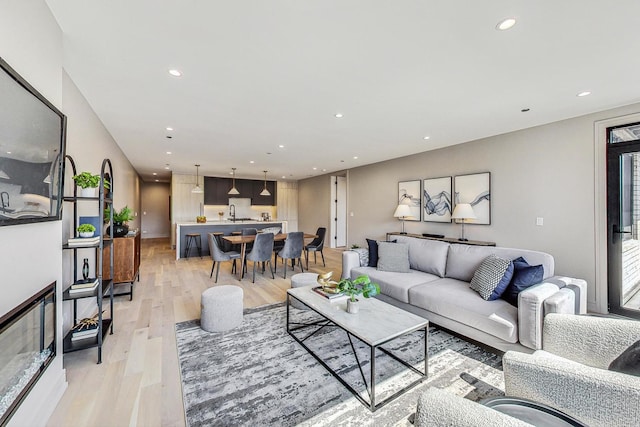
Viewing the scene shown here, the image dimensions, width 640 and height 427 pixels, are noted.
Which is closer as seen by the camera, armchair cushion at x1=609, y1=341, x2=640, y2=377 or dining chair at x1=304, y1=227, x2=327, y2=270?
armchair cushion at x1=609, y1=341, x2=640, y2=377

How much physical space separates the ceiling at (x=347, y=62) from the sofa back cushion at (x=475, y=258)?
1.71m

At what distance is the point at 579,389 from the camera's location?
1.04m

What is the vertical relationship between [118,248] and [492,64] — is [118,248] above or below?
below

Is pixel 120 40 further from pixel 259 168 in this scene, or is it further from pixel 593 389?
pixel 259 168

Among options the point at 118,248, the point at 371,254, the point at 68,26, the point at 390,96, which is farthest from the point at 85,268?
the point at 390,96

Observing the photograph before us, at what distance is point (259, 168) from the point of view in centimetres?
746

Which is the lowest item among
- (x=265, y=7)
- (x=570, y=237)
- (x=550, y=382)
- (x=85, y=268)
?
(x=550, y=382)

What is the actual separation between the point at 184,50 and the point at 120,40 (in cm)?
42

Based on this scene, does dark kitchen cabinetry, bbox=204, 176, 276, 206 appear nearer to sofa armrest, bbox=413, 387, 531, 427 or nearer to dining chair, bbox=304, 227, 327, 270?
dining chair, bbox=304, 227, 327, 270

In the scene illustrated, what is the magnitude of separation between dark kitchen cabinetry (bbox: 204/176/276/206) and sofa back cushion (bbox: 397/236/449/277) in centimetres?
695

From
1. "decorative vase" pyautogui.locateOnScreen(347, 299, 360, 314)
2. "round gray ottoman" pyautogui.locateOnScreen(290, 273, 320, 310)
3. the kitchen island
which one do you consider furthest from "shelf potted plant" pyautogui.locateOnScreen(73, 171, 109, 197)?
the kitchen island

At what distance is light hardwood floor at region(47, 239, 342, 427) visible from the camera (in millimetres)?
1602

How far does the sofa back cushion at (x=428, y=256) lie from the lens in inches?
130

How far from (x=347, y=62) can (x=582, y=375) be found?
7.80 ft
